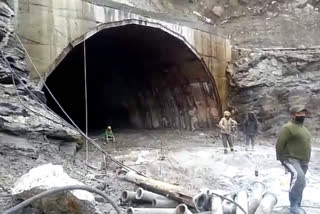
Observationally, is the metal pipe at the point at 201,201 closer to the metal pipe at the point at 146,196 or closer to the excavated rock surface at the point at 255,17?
the metal pipe at the point at 146,196

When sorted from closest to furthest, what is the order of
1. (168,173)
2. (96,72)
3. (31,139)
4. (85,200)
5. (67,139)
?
(85,200) → (31,139) → (67,139) → (168,173) → (96,72)

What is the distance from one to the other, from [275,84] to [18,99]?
11.2m

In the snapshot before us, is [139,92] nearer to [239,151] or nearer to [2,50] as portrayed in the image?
[239,151]

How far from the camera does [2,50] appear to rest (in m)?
8.13

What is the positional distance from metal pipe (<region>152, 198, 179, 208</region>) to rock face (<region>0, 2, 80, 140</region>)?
287 cm

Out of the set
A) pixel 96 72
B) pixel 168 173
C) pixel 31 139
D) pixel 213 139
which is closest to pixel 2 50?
pixel 31 139

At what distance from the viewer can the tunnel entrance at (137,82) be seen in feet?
49.7

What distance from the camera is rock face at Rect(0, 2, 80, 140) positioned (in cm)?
689

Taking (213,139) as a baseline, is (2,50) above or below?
above

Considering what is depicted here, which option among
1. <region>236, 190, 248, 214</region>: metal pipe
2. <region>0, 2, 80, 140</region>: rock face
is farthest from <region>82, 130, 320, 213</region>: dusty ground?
<region>0, 2, 80, 140</region>: rock face

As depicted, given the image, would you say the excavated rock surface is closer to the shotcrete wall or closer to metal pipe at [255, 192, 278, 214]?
the shotcrete wall

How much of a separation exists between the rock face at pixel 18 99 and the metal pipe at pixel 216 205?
361 cm

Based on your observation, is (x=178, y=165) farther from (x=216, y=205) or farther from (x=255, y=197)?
(x=216, y=205)

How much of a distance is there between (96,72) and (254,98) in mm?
7922
